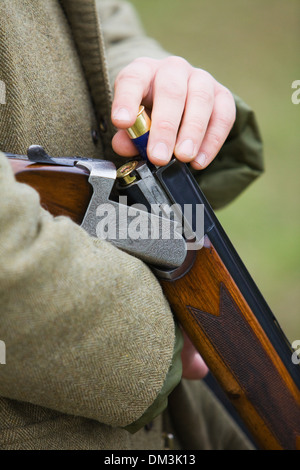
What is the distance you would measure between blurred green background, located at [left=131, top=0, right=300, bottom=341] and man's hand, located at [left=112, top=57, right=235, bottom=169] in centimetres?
180

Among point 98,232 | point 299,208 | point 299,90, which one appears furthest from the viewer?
point 299,90

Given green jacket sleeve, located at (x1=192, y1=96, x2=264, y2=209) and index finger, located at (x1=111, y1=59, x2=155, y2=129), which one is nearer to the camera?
index finger, located at (x1=111, y1=59, x2=155, y2=129)

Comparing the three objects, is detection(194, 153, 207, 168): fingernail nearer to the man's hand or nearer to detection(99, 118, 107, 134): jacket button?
the man's hand

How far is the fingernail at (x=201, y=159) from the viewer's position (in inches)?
33.3

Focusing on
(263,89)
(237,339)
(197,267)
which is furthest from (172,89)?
(263,89)

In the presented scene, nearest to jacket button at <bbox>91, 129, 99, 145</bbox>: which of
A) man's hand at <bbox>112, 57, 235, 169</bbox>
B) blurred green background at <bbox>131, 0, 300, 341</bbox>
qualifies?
man's hand at <bbox>112, 57, 235, 169</bbox>

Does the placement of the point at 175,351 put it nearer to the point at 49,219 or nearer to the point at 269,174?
the point at 49,219

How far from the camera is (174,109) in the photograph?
0.81 metres

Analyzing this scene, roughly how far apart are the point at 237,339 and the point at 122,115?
47cm

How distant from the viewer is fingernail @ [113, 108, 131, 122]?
761mm

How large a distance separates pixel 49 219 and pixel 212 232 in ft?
1.02

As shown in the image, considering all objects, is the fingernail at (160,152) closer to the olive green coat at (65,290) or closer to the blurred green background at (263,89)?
the olive green coat at (65,290)

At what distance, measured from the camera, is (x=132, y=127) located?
0.78 meters
